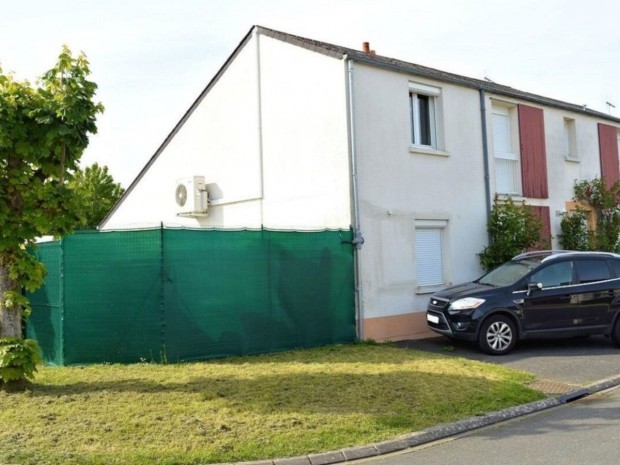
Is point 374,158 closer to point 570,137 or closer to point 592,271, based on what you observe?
point 592,271

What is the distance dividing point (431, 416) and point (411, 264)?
635 centimetres

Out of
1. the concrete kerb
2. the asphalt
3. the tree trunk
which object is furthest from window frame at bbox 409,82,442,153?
the tree trunk

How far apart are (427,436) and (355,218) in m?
6.20

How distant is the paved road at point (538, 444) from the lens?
564 cm

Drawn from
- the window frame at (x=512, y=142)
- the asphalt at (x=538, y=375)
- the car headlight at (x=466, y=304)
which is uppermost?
the window frame at (x=512, y=142)

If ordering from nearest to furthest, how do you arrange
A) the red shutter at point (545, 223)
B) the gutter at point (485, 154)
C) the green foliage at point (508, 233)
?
the green foliage at point (508, 233), the gutter at point (485, 154), the red shutter at point (545, 223)

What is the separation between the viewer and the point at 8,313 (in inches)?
319

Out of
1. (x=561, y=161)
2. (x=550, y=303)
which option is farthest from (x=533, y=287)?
(x=561, y=161)

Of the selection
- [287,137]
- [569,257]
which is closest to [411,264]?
[569,257]

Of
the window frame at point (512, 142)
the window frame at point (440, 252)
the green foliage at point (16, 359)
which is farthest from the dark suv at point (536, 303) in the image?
the green foliage at point (16, 359)

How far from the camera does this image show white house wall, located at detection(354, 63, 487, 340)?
40.7 ft

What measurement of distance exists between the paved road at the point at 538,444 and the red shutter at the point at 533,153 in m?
9.54

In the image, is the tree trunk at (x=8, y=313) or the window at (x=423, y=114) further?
the window at (x=423, y=114)

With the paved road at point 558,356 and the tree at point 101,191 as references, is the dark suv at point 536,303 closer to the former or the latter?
the paved road at point 558,356
